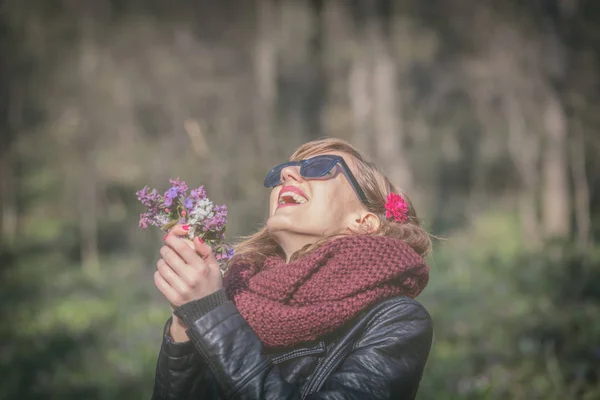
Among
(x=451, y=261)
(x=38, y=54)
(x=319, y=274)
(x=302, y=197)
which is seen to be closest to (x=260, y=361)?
(x=319, y=274)

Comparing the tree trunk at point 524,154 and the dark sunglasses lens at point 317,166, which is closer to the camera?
the dark sunglasses lens at point 317,166

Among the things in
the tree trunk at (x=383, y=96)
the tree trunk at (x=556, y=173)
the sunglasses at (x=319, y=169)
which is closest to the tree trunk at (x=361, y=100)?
the tree trunk at (x=383, y=96)

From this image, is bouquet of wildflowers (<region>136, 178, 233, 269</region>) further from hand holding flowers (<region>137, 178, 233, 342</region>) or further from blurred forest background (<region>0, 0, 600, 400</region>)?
blurred forest background (<region>0, 0, 600, 400</region>)

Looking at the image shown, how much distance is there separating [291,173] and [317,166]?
78 millimetres

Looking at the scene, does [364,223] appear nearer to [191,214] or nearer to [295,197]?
[295,197]

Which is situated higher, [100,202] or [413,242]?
[413,242]

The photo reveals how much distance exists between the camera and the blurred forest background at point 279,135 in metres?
9.30

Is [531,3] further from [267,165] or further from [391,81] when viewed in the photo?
[267,165]

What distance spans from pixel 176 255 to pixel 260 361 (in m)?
0.32

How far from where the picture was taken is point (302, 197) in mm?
1904

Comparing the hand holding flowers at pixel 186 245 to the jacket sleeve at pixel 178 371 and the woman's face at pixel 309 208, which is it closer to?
the jacket sleeve at pixel 178 371

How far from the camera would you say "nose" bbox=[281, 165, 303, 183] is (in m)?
1.93

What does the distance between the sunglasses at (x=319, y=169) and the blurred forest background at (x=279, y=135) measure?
214 inches

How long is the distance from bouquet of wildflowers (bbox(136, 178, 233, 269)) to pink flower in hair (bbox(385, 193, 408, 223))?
48 cm
